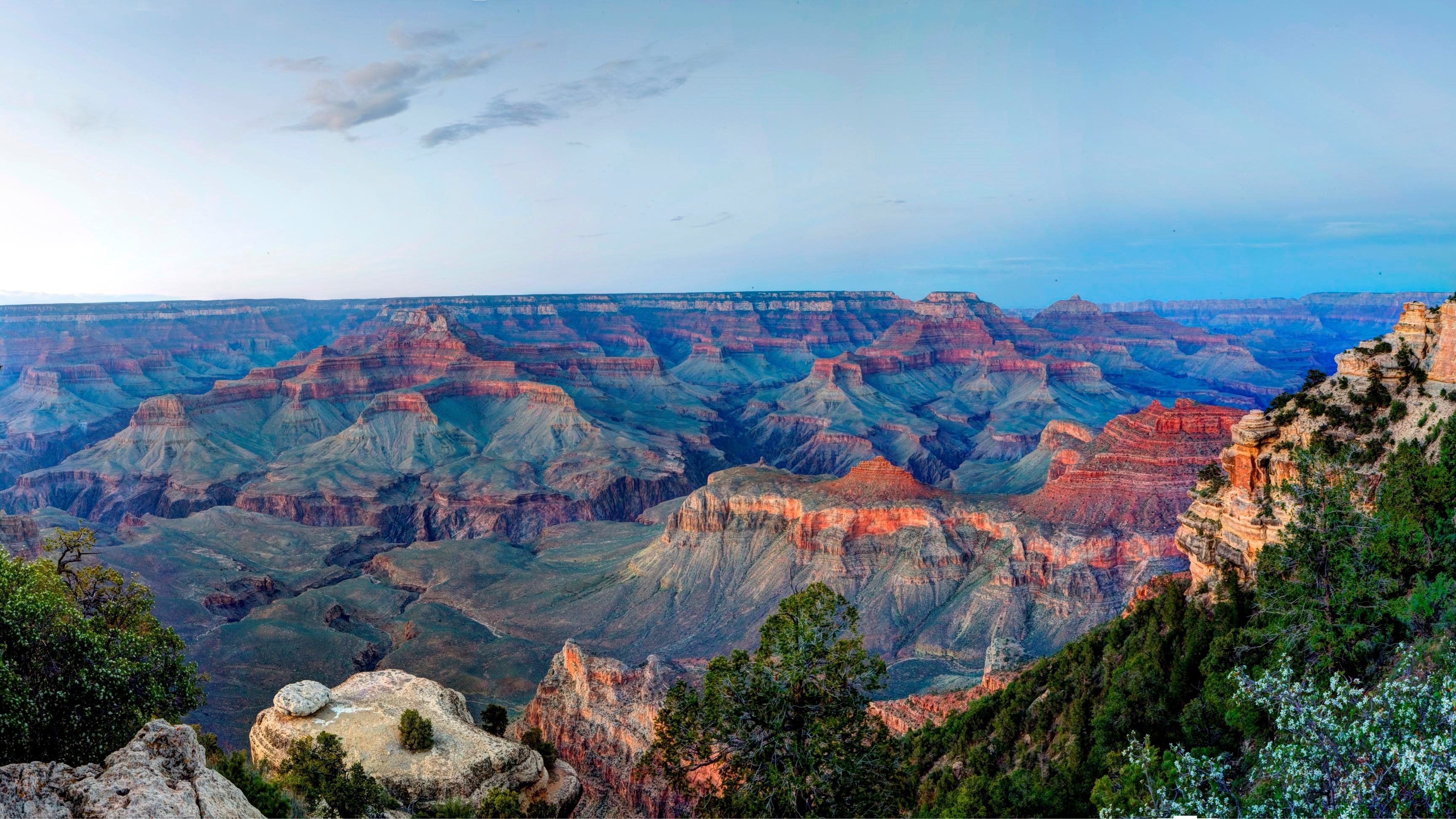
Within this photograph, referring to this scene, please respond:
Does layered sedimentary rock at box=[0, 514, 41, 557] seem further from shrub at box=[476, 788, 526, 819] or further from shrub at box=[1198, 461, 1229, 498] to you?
shrub at box=[1198, 461, 1229, 498]

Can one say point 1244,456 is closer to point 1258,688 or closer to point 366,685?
point 1258,688

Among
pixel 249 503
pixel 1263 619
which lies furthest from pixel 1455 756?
pixel 249 503

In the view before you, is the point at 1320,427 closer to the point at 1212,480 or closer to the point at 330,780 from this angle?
the point at 1212,480

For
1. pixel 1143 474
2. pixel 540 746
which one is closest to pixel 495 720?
pixel 540 746

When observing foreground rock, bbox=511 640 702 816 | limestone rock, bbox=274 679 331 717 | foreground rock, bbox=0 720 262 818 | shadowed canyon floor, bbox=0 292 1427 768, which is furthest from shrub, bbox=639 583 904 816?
shadowed canyon floor, bbox=0 292 1427 768

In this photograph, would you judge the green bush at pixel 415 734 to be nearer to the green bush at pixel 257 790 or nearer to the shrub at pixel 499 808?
the shrub at pixel 499 808

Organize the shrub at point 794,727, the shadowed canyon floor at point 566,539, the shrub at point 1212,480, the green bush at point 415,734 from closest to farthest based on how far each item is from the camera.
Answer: the shrub at point 794,727
the shrub at point 1212,480
the green bush at point 415,734
the shadowed canyon floor at point 566,539

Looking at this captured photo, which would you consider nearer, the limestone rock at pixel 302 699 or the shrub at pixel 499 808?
the shrub at pixel 499 808

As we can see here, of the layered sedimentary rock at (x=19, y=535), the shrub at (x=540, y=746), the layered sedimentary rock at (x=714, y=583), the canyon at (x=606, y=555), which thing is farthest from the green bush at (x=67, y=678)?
the layered sedimentary rock at (x=19, y=535)
